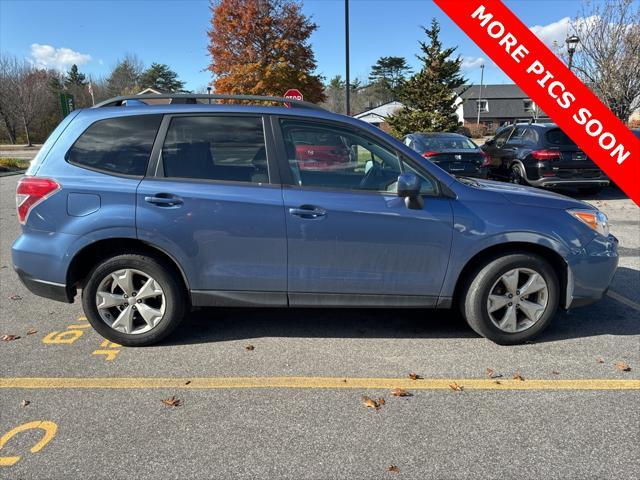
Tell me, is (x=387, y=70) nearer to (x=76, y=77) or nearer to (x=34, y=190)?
(x=76, y=77)

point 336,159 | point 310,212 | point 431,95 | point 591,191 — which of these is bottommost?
point 591,191

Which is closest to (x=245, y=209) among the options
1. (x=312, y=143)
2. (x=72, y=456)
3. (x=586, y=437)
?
(x=312, y=143)

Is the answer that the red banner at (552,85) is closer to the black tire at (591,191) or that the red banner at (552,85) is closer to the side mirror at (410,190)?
the side mirror at (410,190)

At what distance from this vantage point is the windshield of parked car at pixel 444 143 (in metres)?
10.2

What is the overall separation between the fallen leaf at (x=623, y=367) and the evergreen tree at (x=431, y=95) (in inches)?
1055

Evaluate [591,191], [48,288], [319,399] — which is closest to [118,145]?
[48,288]

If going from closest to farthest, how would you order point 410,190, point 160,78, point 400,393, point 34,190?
point 400,393 → point 410,190 → point 34,190 → point 160,78

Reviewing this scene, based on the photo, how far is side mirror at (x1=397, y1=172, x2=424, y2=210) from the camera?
329cm

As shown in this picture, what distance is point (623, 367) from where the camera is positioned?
3355 millimetres

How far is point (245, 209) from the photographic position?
11.1 ft

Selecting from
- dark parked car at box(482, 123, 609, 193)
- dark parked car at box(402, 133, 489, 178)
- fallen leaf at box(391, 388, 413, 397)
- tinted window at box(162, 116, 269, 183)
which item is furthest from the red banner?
dark parked car at box(482, 123, 609, 193)

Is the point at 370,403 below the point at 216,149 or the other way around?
below

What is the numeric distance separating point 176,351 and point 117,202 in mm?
1233

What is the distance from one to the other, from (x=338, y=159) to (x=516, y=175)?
8.29m
